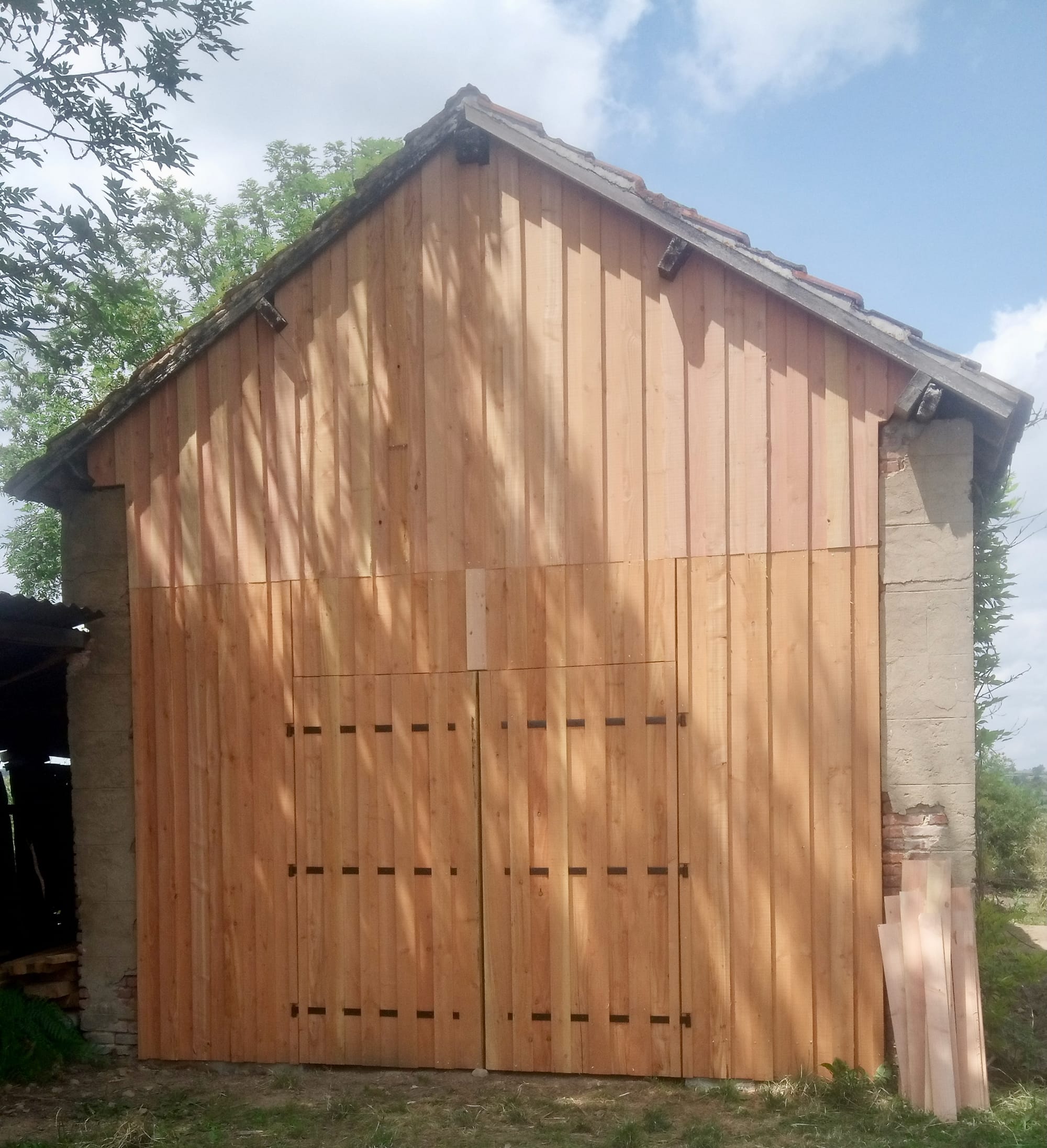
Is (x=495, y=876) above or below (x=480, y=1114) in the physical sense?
above

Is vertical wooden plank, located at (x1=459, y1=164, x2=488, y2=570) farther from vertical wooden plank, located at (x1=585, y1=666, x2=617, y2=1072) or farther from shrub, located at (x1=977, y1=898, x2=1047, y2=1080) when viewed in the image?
shrub, located at (x1=977, y1=898, x2=1047, y2=1080)

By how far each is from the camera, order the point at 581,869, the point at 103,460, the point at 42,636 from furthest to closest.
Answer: the point at 103,460
the point at 42,636
the point at 581,869

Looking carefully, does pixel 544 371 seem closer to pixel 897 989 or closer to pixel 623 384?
pixel 623 384

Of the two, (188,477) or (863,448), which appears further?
(188,477)

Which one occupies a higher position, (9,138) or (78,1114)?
(9,138)

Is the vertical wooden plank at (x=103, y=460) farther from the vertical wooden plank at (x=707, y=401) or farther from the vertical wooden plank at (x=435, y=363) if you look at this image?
the vertical wooden plank at (x=707, y=401)

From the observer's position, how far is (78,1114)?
259 inches

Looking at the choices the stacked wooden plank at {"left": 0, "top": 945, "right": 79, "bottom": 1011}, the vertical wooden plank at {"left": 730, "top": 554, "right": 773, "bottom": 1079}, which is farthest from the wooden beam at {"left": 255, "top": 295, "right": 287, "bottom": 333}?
the stacked wooden plank at {"left": 0, "top": 945, "right": 79, "bottom": 1011}

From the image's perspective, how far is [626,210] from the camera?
700 centimetres

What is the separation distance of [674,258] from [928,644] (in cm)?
273

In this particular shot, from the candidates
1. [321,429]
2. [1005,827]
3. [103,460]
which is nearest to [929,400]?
[321,429]

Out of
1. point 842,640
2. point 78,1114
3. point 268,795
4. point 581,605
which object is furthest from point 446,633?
point 78,1114

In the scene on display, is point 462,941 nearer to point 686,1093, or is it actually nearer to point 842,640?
point 686,1093

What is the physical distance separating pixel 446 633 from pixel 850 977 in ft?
10.3
